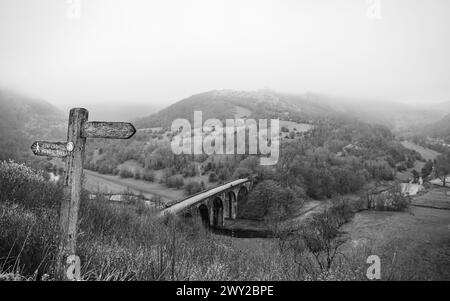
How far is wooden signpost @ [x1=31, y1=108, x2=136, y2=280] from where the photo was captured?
18.7ft

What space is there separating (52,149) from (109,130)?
1.41 meters

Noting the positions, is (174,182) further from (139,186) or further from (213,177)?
(213,177)

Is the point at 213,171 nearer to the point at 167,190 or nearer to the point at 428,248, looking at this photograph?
the point at 167,190

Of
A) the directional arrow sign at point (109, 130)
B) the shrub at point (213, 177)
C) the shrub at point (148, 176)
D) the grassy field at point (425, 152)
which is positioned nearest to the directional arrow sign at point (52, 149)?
the directional arrow sign at point (109, 130)

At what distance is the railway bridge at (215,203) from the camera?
3600cm

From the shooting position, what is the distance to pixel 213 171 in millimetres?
69375

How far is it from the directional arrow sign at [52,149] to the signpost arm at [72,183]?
0.19 meters

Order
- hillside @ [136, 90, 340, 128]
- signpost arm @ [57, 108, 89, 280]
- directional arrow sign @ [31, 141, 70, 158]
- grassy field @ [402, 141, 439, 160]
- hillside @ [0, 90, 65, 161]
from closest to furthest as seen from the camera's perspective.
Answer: signpost arm @ [57, 108, 89, 280], directional arrow sign @ [31, 141, 70, 158], hillside @ [0, 90, 65, 161], grassy field @ [402, 141, 439, 160], hillside @ [136, 90, 340, 128]

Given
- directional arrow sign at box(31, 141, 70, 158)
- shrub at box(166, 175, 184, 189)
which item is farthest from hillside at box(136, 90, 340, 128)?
directional arrow sign at box(31, 141, 70, 158)

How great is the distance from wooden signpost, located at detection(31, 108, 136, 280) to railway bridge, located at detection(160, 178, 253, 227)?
1010 inches

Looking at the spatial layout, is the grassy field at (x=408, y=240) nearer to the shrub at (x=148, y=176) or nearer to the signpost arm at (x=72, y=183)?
the signpost arm at (x=72, y=183)

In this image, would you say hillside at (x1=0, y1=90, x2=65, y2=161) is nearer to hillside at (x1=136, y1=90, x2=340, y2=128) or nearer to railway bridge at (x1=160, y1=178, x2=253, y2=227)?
hillside at (x1=136, y1=90, x2=340, y2=128)

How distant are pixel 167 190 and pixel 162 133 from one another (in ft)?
128
